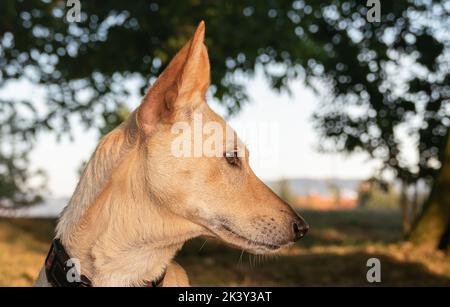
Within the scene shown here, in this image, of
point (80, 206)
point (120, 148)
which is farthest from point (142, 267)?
point (120, 148)

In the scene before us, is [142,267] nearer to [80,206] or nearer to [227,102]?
[80,206]

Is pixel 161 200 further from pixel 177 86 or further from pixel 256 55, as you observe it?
pixel 256 55

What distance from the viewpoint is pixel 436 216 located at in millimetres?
14117

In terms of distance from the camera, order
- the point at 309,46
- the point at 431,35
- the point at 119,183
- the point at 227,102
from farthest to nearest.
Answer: the point at 431,35 < the point at 227,102 < the point at 309,46 < the point at 119,183

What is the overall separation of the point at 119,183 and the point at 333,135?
600 inches

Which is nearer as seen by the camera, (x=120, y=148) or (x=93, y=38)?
(x=120, y=148)

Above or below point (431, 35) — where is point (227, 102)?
below

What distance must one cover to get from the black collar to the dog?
4 centimetres

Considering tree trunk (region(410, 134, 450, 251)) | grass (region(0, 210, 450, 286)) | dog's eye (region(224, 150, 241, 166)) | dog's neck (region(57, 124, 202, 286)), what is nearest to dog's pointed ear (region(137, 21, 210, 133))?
dog's neck (region(57, 124, 202, 286))

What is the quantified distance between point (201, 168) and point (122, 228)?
1.95 feet

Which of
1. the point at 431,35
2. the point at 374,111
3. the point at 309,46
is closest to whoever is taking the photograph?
the point at 309,46

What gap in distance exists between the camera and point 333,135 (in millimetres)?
18000

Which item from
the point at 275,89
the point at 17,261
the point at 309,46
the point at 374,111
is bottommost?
the point at 17,261

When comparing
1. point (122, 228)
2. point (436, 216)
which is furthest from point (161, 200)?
point (436, 216)
